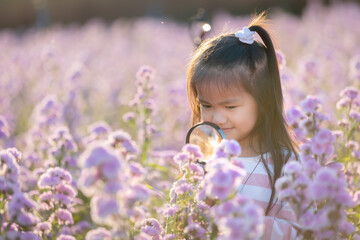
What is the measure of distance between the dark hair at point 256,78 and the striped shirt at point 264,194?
0.10ft

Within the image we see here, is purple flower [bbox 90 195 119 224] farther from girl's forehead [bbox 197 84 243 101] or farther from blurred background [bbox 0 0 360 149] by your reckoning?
blurred background [bbox 0 0 360 149]

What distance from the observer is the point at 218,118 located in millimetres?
2037

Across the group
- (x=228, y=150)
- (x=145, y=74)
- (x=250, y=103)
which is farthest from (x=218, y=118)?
(x=145, y=74)

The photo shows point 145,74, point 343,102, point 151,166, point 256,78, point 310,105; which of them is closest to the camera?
point 310,105

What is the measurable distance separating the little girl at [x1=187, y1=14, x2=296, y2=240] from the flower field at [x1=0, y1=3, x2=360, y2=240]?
0.14 meters

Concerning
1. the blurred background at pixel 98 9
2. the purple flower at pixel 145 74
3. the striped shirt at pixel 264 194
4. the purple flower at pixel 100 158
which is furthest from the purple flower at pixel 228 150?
the blurred background at pixel 98 9

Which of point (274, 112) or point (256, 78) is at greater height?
point (256, 78)

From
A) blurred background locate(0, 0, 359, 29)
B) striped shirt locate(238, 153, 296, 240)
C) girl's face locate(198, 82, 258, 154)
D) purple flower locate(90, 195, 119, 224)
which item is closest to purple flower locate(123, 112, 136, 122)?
girl's face locate(198, 82, 258, 154)

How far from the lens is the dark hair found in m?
2.07

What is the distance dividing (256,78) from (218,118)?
29 centimetres

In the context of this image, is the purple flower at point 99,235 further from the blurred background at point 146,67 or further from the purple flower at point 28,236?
the blurred background at point 146,67

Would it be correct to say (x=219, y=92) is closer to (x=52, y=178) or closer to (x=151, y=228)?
(x=151, y=228)

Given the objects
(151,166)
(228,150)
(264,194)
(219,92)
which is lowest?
(151,166)

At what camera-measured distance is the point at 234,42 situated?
218 cm
